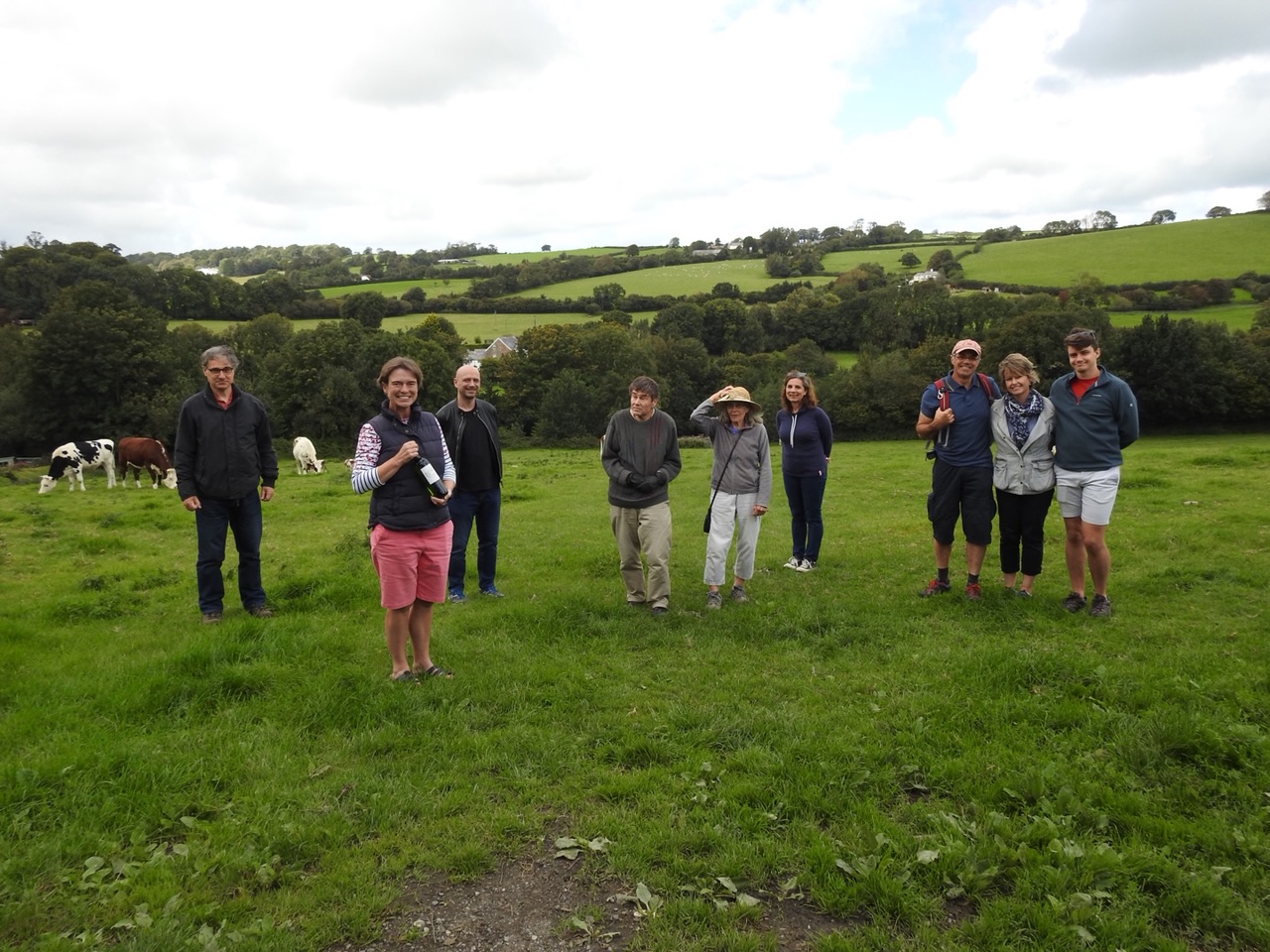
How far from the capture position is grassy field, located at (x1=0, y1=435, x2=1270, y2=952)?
3293mm

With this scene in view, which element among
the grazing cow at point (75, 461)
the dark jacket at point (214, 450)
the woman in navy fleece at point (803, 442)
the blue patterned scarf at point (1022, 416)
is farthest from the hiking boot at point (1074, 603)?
the grazing cow at point (75, 461)

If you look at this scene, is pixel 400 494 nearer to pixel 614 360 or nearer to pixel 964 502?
pixel 964 502

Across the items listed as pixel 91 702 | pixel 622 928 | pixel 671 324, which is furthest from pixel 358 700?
pixel 671 324

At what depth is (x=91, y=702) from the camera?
17.0 feet

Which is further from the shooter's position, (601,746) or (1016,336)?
(1016,336)

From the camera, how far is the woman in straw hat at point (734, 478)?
7.84 meters

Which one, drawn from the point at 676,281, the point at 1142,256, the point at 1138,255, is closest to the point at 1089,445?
the point at 1142,256

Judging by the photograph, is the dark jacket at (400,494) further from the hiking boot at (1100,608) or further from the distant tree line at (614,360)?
the distant tree line at (614,360)

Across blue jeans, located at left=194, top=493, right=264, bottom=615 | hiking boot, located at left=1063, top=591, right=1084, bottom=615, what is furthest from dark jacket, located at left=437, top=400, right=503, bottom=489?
hiking boot, located at left=1063, top=591, right=1084, bottom=615

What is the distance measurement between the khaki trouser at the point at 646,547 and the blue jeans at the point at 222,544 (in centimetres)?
373

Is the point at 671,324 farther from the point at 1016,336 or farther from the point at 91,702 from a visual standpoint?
the point at 91,702

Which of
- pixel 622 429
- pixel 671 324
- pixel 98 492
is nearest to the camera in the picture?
pixel 622 429

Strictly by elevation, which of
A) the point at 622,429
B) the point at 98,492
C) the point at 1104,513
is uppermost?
the point at 622,429

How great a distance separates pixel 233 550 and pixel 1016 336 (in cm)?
4779
